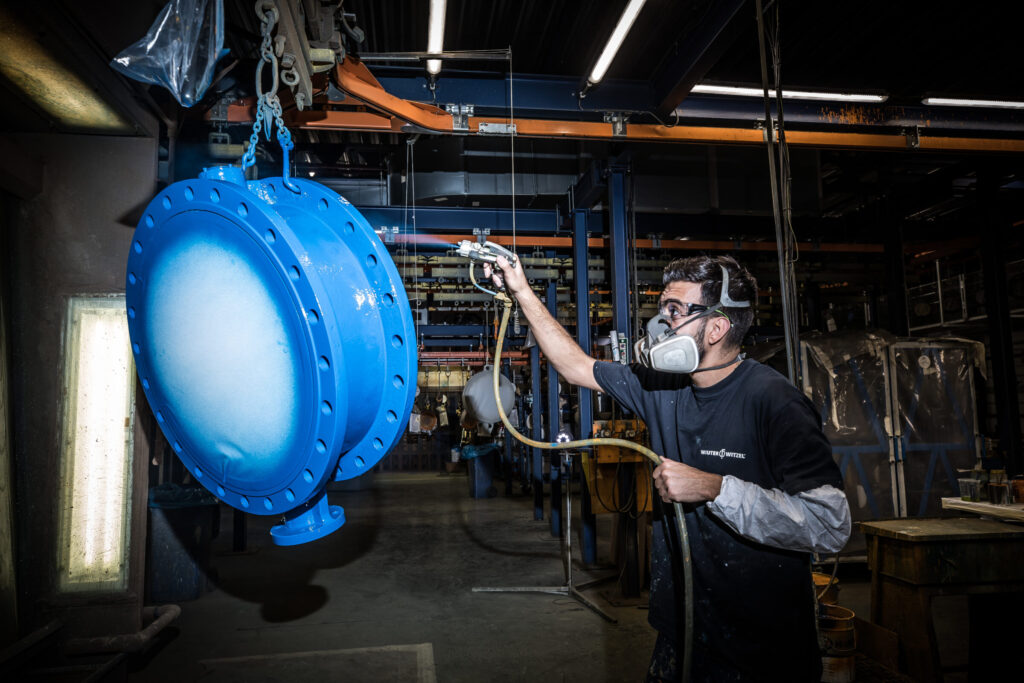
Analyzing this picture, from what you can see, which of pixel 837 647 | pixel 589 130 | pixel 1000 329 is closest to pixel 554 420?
pixel 589 130

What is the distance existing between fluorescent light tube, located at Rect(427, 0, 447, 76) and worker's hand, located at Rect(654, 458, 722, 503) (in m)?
2.46

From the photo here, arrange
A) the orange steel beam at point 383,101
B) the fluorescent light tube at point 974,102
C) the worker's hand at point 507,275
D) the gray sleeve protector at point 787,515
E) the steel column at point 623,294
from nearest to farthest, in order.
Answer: the gray sleeve protector at point 787,515
the worker's hand at point 507,275
the orange steel beam at point 383,101
the fluorescent light tube at point 974,102
the steel column at point 623,294

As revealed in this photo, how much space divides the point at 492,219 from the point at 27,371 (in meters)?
4.29

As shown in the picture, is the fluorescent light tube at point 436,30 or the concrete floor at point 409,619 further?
the concrete floor at point 409,619

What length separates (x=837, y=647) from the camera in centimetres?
279

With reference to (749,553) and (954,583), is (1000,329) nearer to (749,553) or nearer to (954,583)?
(954,583)

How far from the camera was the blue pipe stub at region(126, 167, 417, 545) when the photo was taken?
930mm

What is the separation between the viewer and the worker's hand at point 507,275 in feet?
5.88

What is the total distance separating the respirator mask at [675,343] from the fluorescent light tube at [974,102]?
12.0 ft

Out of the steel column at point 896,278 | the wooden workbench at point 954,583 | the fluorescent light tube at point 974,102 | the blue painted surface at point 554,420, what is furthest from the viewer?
the blue painted surface at point 554,420

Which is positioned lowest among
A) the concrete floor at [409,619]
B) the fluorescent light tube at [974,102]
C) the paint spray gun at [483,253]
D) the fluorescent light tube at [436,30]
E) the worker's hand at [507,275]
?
the concrete floor at [409,619]

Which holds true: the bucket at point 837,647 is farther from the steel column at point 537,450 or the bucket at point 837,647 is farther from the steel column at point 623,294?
the steel column at point 537,450

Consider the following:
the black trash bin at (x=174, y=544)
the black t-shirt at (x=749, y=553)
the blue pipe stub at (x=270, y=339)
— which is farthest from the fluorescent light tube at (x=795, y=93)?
the black trash bin at (x=174, y=544)

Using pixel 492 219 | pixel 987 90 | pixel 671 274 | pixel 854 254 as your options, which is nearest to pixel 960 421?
pixel 854 254
